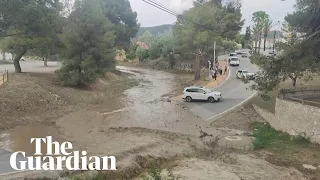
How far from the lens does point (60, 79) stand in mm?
36594

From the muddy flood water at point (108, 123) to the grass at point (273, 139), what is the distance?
12.5 feet

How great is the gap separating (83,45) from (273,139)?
2296 centimetres

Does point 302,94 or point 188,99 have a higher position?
point 302,94

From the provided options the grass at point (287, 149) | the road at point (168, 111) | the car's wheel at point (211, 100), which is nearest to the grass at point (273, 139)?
the grass at point (287, 149)

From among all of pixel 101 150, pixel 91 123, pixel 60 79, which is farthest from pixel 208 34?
pixel 101 150

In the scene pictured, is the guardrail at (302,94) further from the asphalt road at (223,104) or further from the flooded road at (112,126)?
the flooded road at (112,126)

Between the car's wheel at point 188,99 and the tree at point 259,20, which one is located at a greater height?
the tree at point 259,20

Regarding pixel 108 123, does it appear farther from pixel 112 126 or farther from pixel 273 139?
pixel 273 139

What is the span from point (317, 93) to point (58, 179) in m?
19.4

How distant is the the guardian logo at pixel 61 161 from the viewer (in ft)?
44.6

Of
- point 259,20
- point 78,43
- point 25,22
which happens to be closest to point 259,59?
point 25,22

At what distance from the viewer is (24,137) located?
19734mm

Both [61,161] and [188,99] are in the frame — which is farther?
[188,99]

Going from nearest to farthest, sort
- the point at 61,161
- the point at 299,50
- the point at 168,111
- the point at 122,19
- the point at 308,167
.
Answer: the point at 61,161, the point at 308,167, the point at 299,50, the point at 168,111, the point at 122,19
